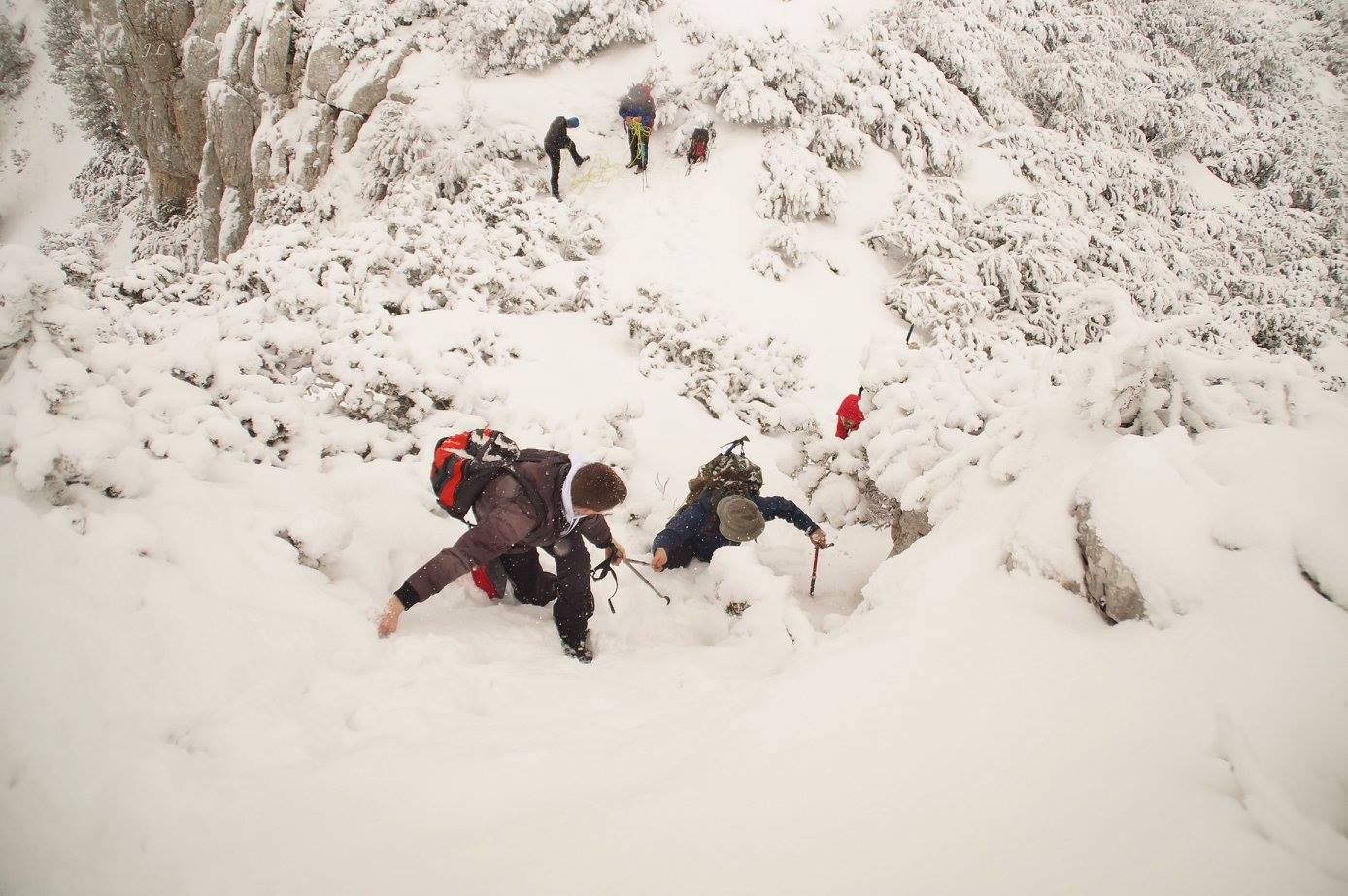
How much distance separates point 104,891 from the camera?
1.47 metres

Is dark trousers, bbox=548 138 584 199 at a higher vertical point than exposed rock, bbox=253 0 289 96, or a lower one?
lower

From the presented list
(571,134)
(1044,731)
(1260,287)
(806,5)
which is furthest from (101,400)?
(1260,287)

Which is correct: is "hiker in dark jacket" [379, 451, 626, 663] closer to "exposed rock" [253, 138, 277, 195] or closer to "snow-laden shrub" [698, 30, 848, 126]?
"snow-laden shrub" [698, 30, 848, 126]

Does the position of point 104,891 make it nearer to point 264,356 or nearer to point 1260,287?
point 264,356

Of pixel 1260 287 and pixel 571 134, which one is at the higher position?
pixel 571 134

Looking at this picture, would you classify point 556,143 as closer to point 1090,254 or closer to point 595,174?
point 595,174

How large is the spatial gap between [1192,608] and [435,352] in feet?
19.6

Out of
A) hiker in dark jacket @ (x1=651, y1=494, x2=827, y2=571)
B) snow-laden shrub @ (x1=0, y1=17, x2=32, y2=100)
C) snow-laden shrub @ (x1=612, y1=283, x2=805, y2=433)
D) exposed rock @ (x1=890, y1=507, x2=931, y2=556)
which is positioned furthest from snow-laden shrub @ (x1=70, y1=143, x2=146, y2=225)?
exposed rock @ (x1=890, y1=507, x2=931, y2=556)

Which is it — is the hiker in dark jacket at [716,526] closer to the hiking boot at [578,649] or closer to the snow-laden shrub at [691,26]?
the hiking boot at [578,649]

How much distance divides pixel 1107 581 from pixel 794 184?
9.68 metres

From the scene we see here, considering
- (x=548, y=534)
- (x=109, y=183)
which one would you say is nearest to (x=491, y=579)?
(x=548, y=534)

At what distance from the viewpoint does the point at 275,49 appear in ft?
42.6

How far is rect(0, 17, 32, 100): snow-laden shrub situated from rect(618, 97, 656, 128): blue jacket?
32.7 metres

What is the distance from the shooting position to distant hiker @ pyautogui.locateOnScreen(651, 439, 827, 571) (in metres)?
4.37
